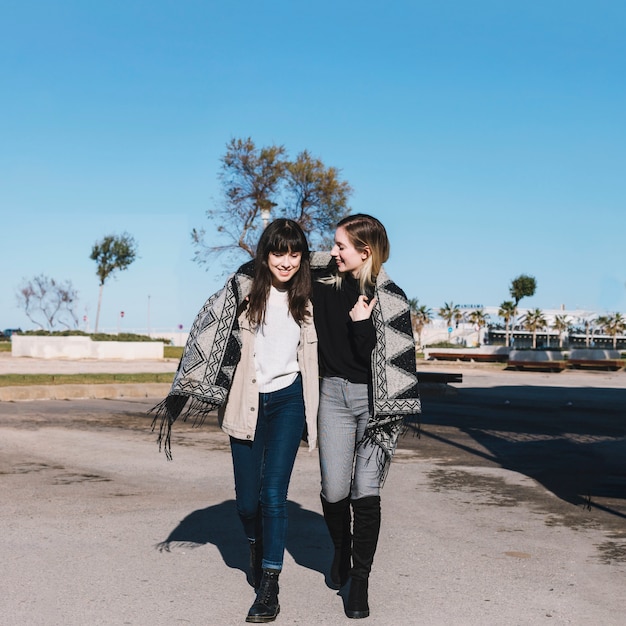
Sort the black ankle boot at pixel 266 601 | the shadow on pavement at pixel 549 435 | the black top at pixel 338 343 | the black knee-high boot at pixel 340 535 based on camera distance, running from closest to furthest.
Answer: the black ankle boot at pixel 266 601 < the black top at pixel 338 343 < the black knee-high boot at pixel 340 535 < the shadow on pavement at pixel 549 435

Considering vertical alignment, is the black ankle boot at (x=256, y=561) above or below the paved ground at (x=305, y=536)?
above

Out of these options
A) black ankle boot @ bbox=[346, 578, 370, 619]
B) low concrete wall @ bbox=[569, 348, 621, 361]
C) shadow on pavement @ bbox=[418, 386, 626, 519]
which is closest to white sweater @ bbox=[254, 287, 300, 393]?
black ankle boot @ bbox=[346, 578, 370, 619]

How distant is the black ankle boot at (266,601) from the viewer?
165 inches

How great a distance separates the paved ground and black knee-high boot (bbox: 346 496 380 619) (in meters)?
0.12

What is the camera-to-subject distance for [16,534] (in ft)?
19.8

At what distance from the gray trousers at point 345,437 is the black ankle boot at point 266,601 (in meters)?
0.51

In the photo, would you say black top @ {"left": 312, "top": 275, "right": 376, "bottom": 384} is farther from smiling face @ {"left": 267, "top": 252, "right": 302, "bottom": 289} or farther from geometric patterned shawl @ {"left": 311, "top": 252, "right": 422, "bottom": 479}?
smiling face @ {"left": 267, "top": 252, "right": 302, "bottom": 289}

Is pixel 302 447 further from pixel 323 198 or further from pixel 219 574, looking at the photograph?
pixel 323 198

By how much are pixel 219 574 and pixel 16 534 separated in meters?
1.70

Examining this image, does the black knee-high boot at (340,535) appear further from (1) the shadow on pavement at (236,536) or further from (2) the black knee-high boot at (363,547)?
(1) the shadow on pavement at (236,536)

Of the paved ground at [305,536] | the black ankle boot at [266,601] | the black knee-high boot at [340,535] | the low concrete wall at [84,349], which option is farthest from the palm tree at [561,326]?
the black ankle boot at [266,601]

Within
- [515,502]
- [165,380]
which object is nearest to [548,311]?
[165,380]

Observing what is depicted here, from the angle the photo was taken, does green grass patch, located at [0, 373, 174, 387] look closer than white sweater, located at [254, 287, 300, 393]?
No

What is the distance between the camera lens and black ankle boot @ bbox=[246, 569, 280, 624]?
419 centimetres
